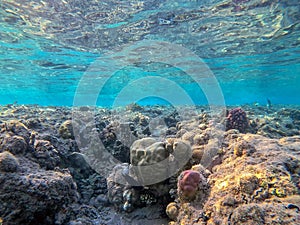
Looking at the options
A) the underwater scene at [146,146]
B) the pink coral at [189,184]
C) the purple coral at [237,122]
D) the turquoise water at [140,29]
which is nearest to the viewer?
the underwater scene at [146,146]

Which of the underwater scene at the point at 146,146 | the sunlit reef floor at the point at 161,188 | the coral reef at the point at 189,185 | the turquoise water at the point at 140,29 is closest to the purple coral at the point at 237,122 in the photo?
the underwater scene at the point at 146,146

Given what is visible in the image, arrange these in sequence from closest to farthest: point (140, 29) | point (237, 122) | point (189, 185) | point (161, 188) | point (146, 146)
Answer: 1. point (189, 185)
2. point (161, 188)
3. point (146, 146)
4. point (237, 122)
5. point (140, 29)

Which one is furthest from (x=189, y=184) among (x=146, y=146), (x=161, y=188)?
(x=146, y=146)

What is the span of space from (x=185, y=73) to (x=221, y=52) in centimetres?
1216

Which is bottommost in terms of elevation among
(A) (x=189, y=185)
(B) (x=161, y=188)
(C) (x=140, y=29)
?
(B) (x=161, y=188)

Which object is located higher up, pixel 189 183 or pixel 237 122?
pixel 237 122

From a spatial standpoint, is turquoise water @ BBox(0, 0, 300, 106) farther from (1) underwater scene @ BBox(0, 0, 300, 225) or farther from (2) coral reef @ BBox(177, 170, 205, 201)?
(2) coral reef @ BBox(177, 170, 205, 201)

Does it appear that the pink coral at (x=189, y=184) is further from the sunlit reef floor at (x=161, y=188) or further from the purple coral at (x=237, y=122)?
the purple coral at (x=237, y=122)

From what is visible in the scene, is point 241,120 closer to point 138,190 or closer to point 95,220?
point 138,190

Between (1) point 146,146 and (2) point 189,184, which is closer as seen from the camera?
(2) point 189,184

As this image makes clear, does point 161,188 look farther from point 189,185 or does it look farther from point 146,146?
point 189,185

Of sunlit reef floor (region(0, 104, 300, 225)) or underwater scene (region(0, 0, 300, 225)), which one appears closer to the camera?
sunlit reef floor (region(0, 104, 300, 225))

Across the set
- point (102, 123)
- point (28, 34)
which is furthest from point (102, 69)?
point (102, 123)

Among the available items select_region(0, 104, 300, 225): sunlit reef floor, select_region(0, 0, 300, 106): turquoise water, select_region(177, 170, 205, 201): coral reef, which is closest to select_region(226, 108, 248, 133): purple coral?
select_region(0, 104, 300, 225): sunlit reef floor
